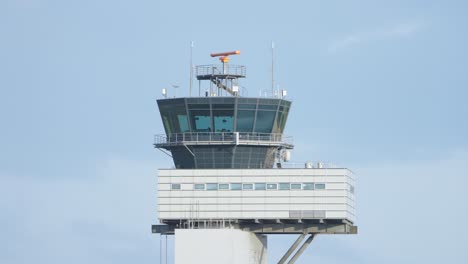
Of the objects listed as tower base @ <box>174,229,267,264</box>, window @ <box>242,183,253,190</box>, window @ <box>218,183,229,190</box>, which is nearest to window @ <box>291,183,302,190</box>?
window @ <box>242,183,253,190</box>

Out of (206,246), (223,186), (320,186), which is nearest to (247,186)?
(223,186)

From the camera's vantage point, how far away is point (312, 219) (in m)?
200

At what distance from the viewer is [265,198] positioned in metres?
199

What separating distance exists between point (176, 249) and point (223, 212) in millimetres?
4291

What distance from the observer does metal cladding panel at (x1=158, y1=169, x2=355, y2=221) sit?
198875 millimetres

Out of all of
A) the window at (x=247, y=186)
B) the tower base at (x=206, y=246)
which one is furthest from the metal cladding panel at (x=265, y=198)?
the tower base at (x=206, y=246)

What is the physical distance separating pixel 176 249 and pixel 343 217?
11863 mm

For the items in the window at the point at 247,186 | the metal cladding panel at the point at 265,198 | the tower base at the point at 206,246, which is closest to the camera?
the tower base at the point at 206,246

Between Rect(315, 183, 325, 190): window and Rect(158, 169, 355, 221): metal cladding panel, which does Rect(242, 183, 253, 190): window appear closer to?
Rect(158, 169, 355, 221): metal cladding panel

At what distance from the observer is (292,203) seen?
19900cm

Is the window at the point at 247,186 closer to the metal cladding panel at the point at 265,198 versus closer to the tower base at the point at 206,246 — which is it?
the metal cladding panel at the point at 265,198

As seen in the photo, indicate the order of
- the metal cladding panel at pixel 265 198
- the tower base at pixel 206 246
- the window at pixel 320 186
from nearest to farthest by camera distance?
1. the tower base at pixel 206 246
2. the metal cladding panel at pixel 265 198
3. the window at pixel 320 186

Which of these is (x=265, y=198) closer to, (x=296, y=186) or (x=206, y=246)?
(x=296, y=186)

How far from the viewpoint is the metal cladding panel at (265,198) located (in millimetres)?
198875
